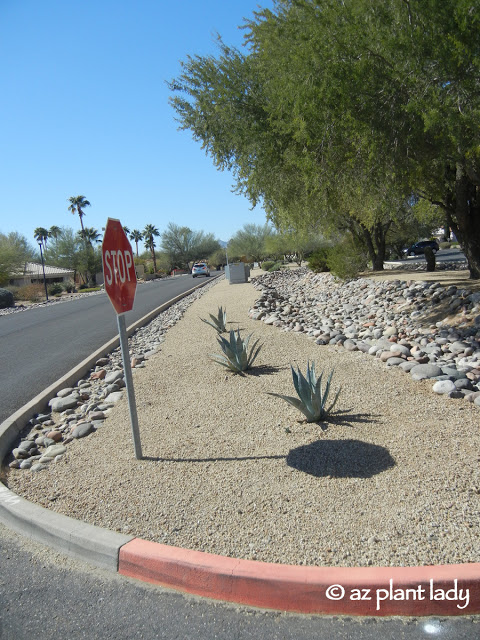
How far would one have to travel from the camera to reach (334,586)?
3.00m

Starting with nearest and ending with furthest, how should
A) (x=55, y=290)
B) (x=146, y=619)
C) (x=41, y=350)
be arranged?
1. (x=146, y=619)
2. (x=41, y=350)
3. (x=55, y=290)

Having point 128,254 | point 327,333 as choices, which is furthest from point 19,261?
point 128,254

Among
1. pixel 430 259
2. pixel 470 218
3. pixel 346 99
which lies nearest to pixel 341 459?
pixel 346 99

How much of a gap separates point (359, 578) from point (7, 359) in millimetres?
10698

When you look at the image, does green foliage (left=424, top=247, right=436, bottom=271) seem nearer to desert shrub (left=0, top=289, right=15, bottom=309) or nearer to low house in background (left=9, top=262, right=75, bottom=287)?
desert shrub (left=0, top=289, right=15, bottom=309)

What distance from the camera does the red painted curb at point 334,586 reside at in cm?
292

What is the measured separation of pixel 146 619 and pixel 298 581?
2.84 feet

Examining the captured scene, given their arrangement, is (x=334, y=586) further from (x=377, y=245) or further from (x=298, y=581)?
(x=377, y=245)

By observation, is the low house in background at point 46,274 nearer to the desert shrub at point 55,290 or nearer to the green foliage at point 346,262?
the desert shrub at point 55,290

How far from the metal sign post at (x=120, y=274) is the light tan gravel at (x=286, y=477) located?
70cm

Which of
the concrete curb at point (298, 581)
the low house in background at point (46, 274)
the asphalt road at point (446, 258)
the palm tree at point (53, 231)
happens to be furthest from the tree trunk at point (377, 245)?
the palm tree at point (53, 231)

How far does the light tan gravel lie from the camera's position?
11.5 feet

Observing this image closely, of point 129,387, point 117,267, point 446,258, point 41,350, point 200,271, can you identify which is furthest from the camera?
point 200,271

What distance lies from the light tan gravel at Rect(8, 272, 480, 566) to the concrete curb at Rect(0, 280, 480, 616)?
171 mm
